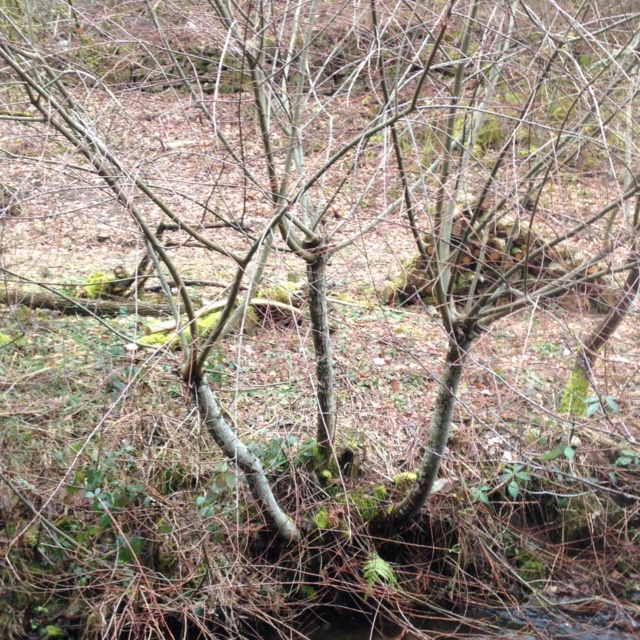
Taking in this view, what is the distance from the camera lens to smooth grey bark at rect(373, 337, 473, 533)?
383cm

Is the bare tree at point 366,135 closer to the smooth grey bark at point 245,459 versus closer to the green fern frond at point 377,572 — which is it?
the smooth grey bark at point 245,459

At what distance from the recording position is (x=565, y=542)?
484cm

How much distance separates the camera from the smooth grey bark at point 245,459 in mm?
3713

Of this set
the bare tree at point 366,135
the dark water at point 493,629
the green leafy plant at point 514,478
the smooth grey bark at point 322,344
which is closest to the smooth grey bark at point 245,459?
the bare tree at point 366,135

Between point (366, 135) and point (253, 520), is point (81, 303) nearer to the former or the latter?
point (253, 520)

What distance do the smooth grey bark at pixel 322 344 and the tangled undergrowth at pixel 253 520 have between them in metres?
0.21

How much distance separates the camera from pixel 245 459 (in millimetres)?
3934

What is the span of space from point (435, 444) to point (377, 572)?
3.11ft

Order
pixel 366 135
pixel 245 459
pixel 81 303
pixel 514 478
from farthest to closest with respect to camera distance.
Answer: pixel 81 303 → pixel 514 478 → pixel 245 459 → pixel 366 135

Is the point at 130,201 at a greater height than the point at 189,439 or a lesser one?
greater

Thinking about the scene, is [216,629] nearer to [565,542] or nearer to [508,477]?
[508,477]

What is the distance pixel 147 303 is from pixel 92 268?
137 centimetres

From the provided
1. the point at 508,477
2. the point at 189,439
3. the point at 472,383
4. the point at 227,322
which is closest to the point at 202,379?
the point at 227,322

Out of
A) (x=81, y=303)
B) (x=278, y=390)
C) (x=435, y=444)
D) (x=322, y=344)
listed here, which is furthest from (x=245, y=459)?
(x=81, y=303)
